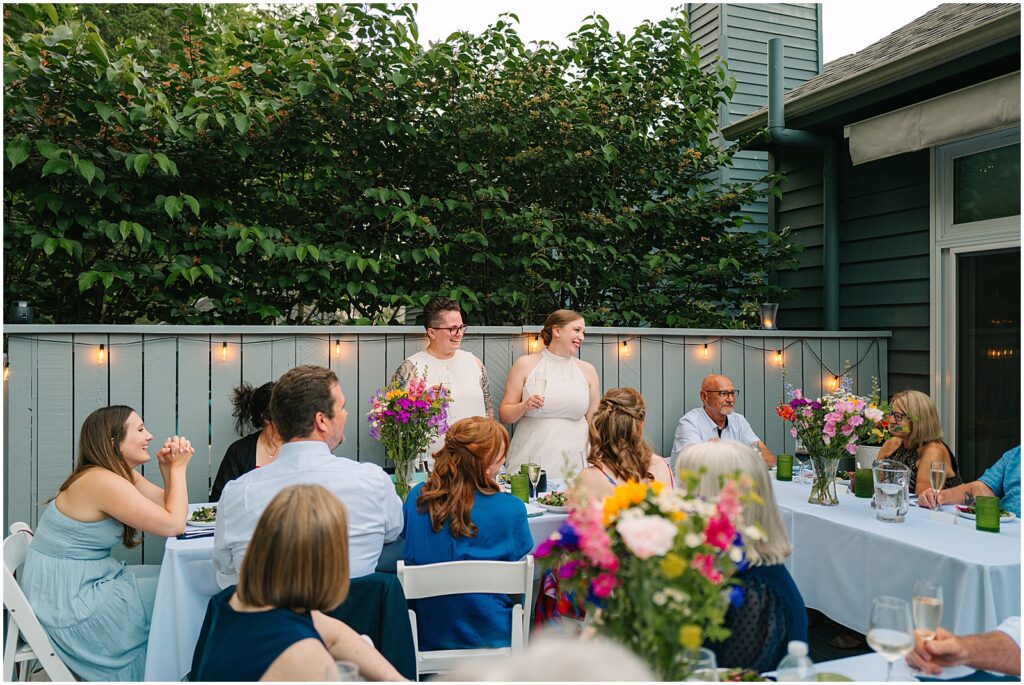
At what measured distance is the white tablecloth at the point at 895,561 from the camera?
2490 mm

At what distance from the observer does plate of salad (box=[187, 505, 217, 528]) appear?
3.03 m

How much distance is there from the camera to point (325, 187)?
4.92 m

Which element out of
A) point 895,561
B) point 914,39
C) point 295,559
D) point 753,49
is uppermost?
point 753,49

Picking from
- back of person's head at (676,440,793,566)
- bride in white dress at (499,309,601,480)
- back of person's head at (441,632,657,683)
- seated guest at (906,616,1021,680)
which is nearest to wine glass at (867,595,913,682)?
seated guest at (906,616,1021,680)

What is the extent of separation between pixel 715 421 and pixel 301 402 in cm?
313

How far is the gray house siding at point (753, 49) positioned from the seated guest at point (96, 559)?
6044 millimetres

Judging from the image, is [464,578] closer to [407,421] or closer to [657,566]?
[407,421]

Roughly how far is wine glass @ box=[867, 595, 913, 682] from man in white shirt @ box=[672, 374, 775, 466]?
326 cm

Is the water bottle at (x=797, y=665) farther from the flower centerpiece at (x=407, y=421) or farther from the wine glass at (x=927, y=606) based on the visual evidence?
the flower centerpiece at (x=407, y=421)

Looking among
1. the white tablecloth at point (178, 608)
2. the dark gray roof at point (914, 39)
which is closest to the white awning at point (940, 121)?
the dark gray roof at point (914, 39)

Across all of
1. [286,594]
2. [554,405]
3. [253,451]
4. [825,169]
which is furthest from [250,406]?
[825,169]

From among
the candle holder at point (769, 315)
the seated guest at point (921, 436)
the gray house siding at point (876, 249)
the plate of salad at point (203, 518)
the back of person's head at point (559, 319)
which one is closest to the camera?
the plate of salad at point (203, 518)

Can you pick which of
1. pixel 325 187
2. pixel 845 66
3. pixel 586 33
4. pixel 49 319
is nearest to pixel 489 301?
pixel 325 187

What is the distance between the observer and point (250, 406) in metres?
4.07
